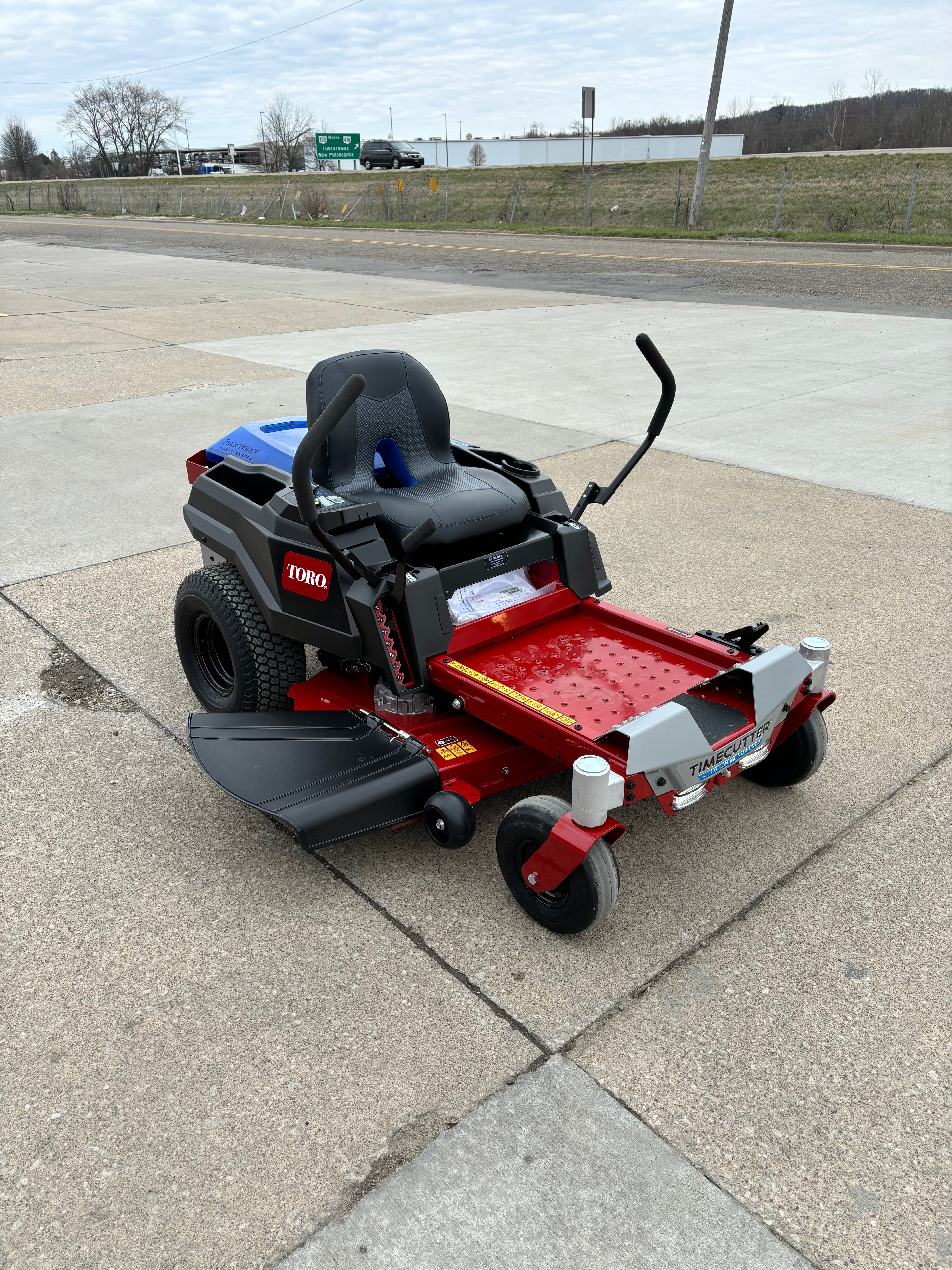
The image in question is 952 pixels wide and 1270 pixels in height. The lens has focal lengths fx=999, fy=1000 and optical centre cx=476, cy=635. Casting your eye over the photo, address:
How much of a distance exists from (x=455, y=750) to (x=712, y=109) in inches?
909

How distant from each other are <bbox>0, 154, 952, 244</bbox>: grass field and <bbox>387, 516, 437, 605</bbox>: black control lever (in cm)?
Result: 1975

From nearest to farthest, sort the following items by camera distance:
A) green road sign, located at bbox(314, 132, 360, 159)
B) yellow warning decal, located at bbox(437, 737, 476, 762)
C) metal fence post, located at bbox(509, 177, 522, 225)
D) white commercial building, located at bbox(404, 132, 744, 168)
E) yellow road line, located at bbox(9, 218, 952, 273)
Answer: yellow warning decal, located at bbox(437, 737, 476, 762), yellow road line, located at bbox(9, 218, 952, 273), metal fence post, located at bbox(509, 177, 522, 225), green road sign, located at bbox(314, 132, 360, 159), white commercial building, located at bbox(404, 132, 744, 168)

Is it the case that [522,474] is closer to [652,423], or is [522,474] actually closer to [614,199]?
[652,423]

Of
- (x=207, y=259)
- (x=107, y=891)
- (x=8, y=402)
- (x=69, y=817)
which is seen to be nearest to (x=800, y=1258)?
(x=107, y=891)

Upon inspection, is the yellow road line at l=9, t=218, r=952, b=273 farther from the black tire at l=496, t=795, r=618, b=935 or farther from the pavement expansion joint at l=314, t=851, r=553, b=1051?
the pavement expansion joint at l=314, t=851, r=553, b=1051

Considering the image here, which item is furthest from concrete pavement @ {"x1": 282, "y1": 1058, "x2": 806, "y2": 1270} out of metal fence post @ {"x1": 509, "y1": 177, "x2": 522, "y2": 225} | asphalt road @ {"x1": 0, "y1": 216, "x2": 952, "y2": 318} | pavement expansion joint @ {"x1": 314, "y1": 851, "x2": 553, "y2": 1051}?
metal fence post @ {"x1": 509, "y1": 177, "x2": 522, "y2": 225}

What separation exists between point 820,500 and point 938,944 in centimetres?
367

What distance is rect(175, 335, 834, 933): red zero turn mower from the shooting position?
2.58 metres

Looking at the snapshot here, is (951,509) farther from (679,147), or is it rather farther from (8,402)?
(679,147)

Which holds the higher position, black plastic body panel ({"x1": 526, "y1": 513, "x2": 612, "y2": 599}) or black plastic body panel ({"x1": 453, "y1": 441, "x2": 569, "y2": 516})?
black plastic body panel ({"x1": 453, "y1": 441, "x2": 569, "y2": 516})

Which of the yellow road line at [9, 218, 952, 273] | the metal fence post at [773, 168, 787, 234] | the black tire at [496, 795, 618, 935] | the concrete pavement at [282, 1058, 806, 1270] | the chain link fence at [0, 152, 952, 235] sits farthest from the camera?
the chain link fence at [0, 152, 952, 235]

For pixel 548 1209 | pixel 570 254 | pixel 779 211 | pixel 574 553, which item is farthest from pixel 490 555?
pixel 779 211

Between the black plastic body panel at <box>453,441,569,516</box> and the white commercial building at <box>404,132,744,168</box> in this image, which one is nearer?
the black plastic body panel at <box>453,441,569,516</box>

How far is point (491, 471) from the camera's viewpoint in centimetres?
351
